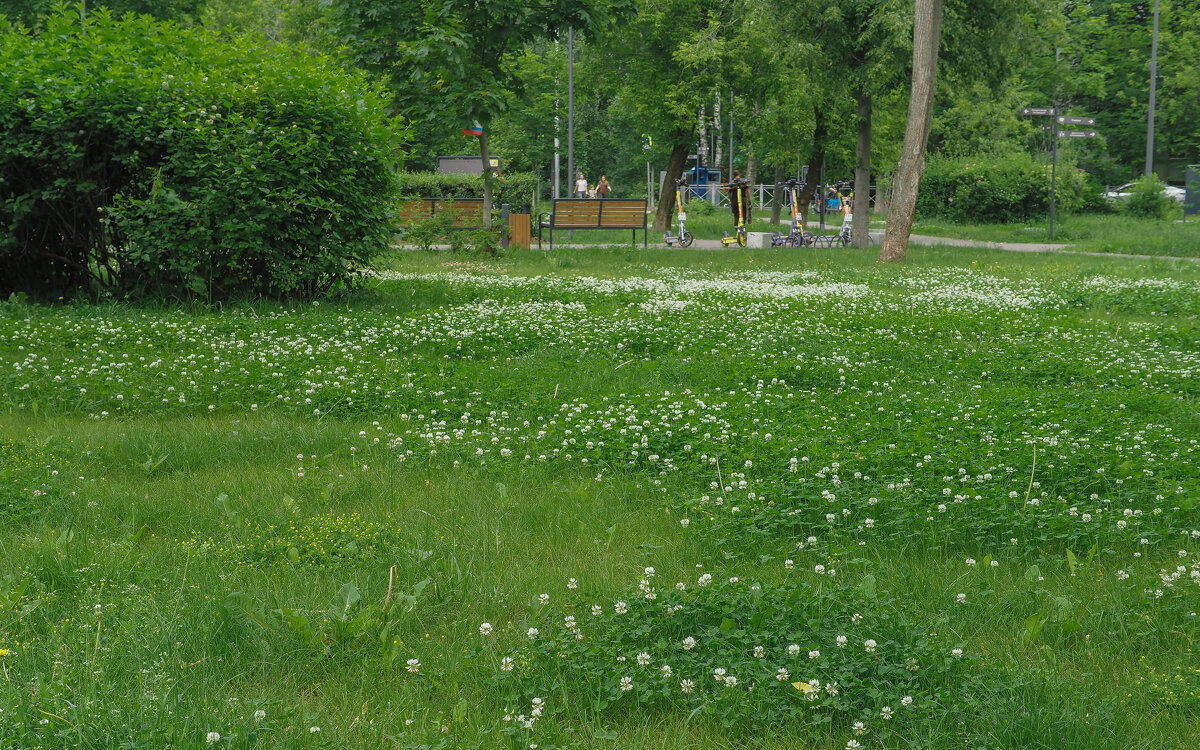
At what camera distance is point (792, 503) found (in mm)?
4785

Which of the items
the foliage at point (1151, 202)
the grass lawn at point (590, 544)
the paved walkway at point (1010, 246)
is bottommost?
the grass lawn at point (590, 544)

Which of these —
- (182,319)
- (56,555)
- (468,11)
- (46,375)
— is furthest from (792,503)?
(468,11)

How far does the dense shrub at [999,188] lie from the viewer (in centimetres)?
3856

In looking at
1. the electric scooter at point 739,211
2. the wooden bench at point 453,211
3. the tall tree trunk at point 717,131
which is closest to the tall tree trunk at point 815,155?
the electric scooter at point 739,211

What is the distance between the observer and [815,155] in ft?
Answer: 112

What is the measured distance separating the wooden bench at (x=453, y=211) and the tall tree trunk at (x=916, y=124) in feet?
28.5

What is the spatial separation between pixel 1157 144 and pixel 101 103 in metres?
66.6

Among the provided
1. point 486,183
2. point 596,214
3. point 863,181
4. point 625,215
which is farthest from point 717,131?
point 486,183

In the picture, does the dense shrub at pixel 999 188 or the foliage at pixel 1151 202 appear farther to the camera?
the dense shrub at pixel 999 188

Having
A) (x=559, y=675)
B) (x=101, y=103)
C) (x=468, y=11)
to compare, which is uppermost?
(x=468, y=11)

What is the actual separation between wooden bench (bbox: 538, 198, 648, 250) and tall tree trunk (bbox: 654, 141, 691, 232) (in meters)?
9.15

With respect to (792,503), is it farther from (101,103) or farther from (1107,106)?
(1107,106)

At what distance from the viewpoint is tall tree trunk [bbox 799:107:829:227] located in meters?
31.8

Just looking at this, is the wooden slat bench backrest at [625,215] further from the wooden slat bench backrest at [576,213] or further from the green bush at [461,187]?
the green bush at [461,187]
